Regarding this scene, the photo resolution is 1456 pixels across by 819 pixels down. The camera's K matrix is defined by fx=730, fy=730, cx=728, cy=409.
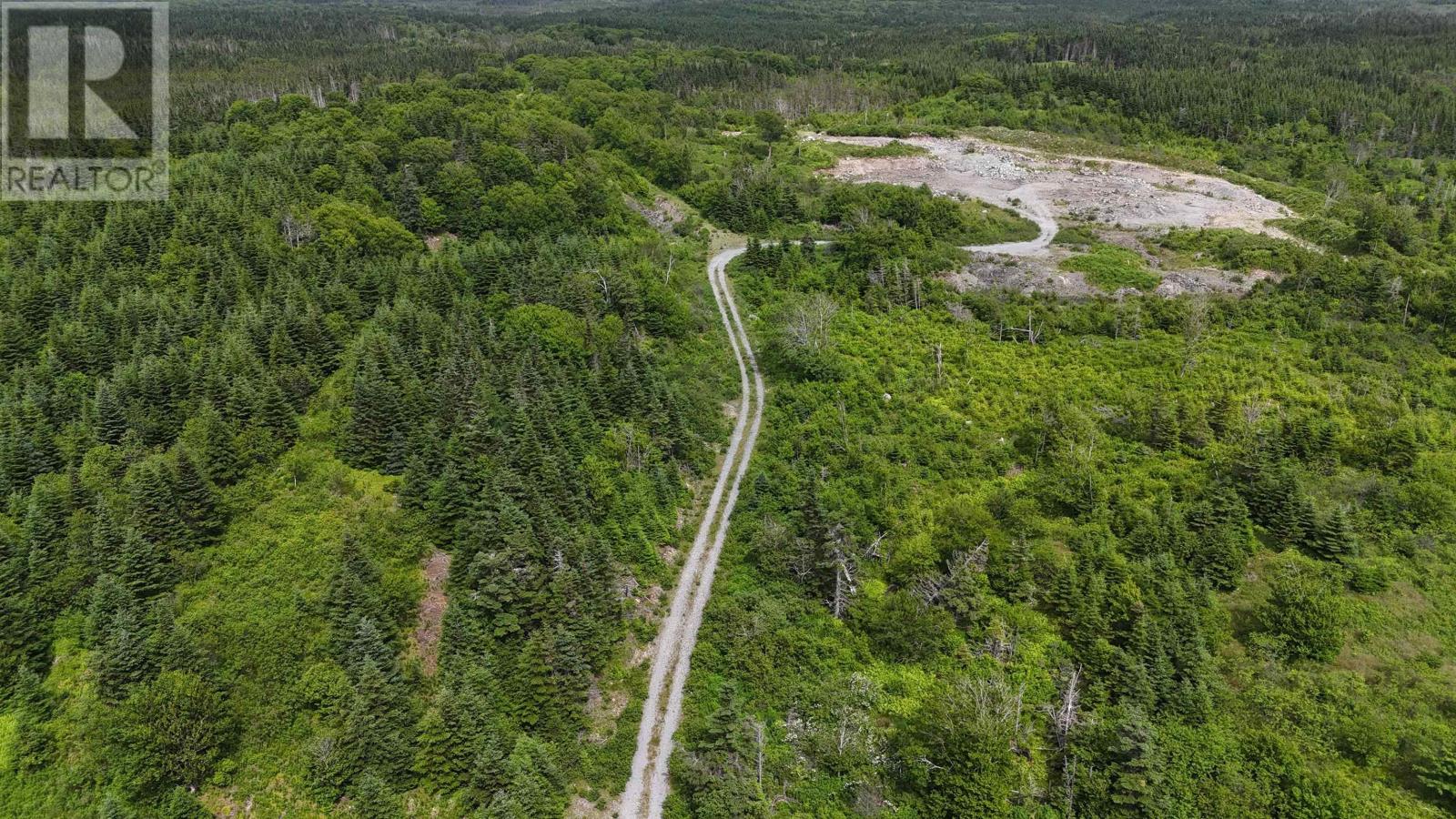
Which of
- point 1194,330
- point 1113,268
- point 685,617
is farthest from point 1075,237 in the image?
point 685,617

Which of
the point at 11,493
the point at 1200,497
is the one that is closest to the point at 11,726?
the point at 11,493

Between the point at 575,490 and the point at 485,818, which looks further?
the point at 575,490

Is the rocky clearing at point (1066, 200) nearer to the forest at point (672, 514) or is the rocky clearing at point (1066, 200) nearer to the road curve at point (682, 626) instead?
the forest at point (672, 514)

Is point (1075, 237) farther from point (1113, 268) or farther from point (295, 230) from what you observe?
point (295, 230)

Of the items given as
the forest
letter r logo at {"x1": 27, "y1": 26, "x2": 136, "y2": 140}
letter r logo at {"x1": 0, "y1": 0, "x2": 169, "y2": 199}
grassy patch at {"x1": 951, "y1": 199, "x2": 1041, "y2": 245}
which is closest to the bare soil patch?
the forest

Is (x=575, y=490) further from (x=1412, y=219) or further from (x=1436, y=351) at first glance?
(x=1412, y=219)
